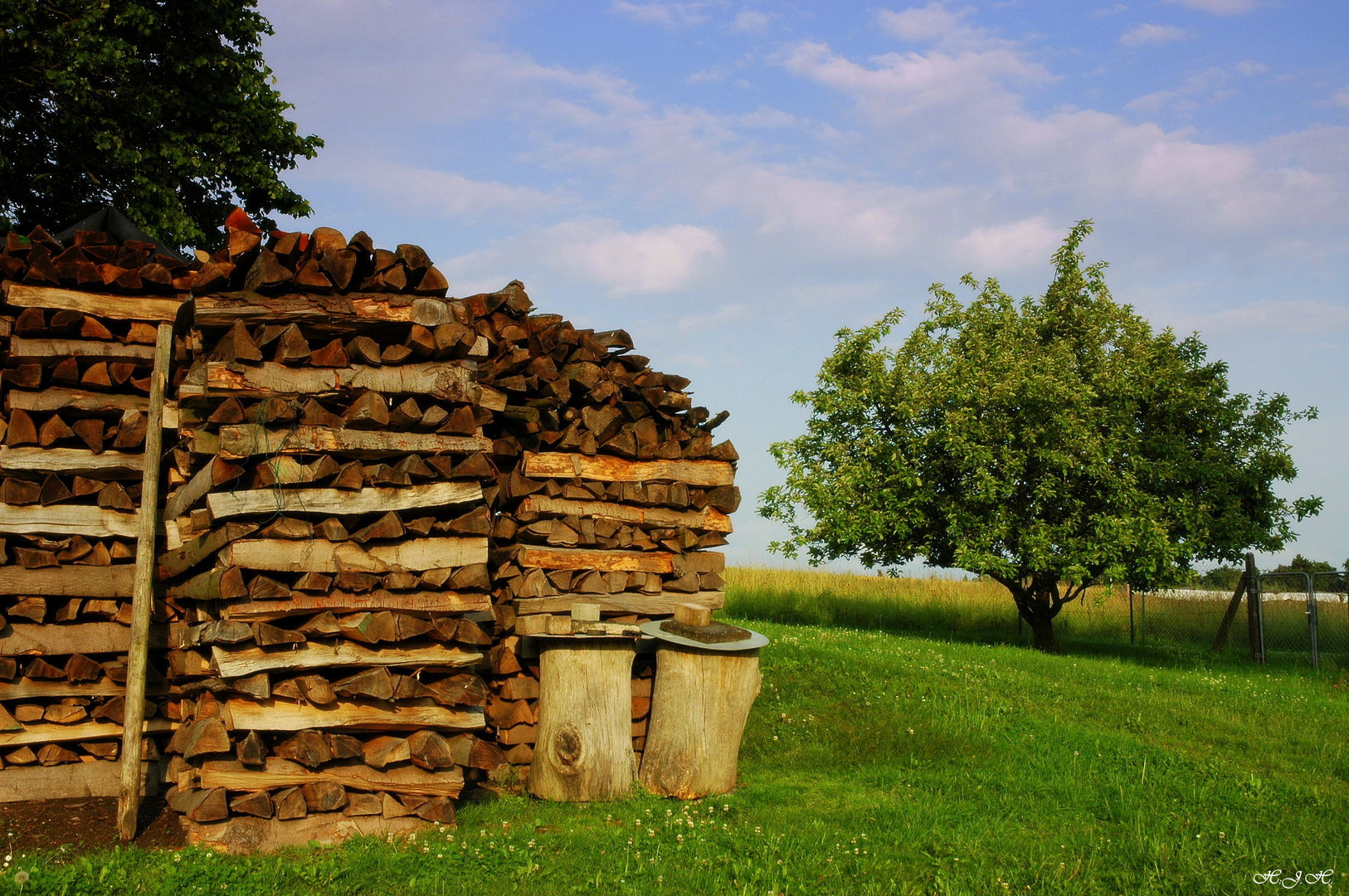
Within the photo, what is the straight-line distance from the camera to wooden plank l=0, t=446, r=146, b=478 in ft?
21.5

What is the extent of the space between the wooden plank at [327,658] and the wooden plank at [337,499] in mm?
799

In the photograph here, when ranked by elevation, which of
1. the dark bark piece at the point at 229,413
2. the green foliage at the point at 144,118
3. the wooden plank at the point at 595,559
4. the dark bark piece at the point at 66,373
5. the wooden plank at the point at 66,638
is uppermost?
the green foliage at the point at 144,118

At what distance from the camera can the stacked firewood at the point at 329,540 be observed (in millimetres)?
5473

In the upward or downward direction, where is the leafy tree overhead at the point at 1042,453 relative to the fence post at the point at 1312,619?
upward

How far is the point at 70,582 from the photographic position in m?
6.68

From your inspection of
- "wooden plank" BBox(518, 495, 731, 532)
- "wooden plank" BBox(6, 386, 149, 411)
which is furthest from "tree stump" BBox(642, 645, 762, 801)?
"wooden plank" BBox(6, 386, 149, 411)

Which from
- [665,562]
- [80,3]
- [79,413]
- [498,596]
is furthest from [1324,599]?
[80,3]

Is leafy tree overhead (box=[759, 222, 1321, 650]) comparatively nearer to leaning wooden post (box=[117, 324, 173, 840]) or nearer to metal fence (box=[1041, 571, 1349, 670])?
metal fence (box=[1041, 571, 1349, 670])

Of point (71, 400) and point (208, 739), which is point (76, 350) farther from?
point (208, 739)

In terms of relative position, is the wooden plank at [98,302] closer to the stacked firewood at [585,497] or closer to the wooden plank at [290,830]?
the stacked firewood at [585,497]

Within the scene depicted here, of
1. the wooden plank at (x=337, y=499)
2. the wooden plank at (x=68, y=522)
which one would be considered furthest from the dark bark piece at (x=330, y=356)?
the wooden plank at (x=68, y=522)

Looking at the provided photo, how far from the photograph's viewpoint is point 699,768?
22.1 feet

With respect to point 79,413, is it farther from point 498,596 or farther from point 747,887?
point 747,887

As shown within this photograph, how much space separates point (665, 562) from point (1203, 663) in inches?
551
